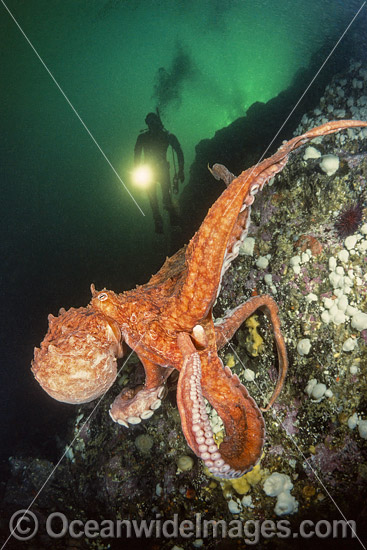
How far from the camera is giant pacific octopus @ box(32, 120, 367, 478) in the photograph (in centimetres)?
151

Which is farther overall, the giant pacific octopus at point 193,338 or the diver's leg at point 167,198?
the diver's leg at point 167,198

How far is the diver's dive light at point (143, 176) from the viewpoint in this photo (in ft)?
15.3

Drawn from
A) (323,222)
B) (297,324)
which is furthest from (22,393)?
(323,222)

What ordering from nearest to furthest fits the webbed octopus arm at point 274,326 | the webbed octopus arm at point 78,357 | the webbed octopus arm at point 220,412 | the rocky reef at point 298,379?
1. the webbed octopus arm at point 220,412
2. the webbed octopus arm at point 78,357
3. the rocky reef at point 298,379
4. the webbed octopus arm at point 274,326

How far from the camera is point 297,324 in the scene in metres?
2.40

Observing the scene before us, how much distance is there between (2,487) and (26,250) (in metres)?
6.75

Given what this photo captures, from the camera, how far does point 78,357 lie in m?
1.91

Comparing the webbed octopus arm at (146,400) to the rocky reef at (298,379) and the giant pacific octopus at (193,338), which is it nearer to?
the giant pacific octopus at (193,338)

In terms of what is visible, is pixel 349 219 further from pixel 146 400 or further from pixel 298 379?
pixel 146 400

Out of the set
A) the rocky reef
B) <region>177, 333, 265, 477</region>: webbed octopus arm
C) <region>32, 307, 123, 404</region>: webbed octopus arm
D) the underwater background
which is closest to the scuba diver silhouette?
the underwater background

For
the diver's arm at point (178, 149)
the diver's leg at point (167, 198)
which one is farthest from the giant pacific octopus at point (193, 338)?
the diver's arm at point (178, 149)

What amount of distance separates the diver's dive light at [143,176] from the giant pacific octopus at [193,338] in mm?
2969

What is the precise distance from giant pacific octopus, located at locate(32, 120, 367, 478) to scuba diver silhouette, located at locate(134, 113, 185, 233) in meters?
2.84

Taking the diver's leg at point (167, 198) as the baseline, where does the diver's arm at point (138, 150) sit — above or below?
above
